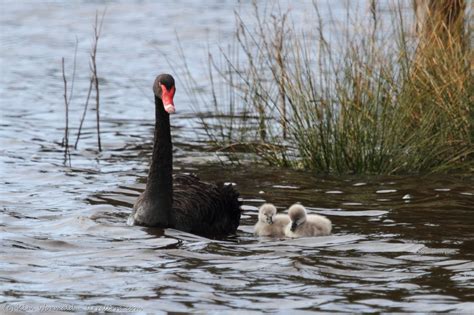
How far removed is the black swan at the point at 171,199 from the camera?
24.8 feet

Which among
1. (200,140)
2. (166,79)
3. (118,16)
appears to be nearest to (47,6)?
(118,16)

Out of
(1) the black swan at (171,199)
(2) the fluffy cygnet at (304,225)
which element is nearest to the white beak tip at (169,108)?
(1) the black swan at (171,199)

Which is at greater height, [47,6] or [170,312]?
[47,6]

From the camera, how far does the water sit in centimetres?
591

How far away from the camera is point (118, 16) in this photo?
21.0 meters

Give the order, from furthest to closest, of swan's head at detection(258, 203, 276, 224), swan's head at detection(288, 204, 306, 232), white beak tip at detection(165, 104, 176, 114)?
swan's head at detection(258, 203, 276, 224), swan's head at detection(288, 204, 306, 232), white beak tip at detection(165, 104, 176, 114)

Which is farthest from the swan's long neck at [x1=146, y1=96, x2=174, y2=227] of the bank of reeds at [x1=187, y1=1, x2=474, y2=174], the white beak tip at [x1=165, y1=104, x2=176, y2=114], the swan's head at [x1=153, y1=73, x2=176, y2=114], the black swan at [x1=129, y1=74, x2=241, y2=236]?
the bank of reeds at [x1=187, y1=1, x2=474, y2=174]

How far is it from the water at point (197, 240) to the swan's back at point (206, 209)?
15cm

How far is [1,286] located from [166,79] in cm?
194

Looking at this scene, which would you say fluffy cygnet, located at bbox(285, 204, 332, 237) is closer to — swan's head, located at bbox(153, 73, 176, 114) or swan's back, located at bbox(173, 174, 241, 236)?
swan's back, located at bbox(173, 174, 241, 236)

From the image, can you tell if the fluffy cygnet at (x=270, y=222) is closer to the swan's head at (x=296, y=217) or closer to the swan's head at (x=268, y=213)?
the swan's head at (x=268, y=213)

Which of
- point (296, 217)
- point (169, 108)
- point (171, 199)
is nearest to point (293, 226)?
point (296, 217)

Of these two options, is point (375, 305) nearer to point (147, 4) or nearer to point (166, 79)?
point (166, 79)

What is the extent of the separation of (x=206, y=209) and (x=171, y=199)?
0.27m
